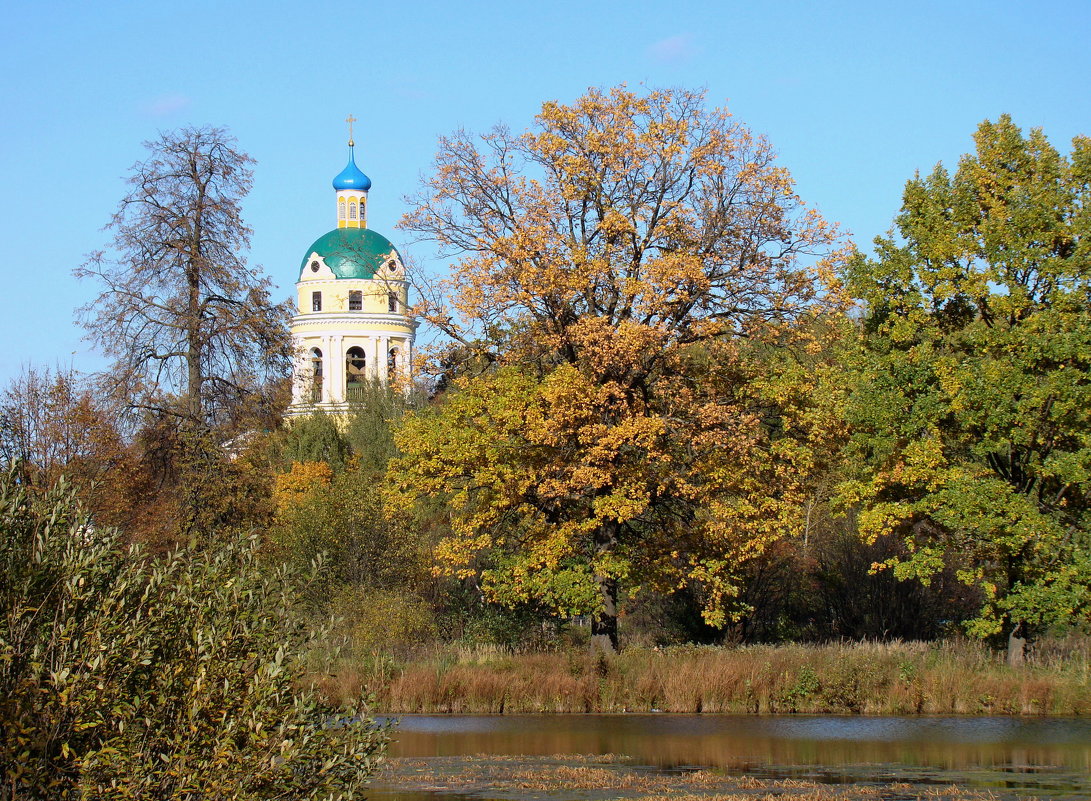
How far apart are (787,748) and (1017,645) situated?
9.95 meters

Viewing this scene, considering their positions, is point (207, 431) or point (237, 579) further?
point (207, 431)

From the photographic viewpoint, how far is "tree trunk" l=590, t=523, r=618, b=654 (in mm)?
31438

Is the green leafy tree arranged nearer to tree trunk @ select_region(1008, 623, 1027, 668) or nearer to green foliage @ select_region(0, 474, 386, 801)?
tree trunk @ select_region(1008, 623, 1027, 668)

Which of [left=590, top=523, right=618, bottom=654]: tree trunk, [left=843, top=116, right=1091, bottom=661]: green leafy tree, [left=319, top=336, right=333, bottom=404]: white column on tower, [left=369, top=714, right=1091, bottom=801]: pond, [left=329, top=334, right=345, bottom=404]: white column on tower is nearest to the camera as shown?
[left=369, top=714, right=1091, bottom=801]: pond

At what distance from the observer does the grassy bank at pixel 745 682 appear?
25.9m

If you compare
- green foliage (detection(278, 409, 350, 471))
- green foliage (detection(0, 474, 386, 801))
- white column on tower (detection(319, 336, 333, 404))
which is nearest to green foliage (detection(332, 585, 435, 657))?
green foliage (detection(0, 474, 386, 801))

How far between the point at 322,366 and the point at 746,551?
6649 centimetres

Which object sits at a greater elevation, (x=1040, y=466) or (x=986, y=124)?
(x=986, y=124)

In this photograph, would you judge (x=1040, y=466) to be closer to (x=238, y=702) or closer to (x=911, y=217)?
(x=911, y=217)

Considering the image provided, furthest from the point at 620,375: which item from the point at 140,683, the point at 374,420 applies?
the point at 374,420

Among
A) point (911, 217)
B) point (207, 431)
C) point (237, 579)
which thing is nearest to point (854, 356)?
point (911, 217)

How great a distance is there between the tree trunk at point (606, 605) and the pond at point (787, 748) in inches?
196

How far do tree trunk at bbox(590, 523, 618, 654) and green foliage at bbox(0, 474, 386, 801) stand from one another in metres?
22.1

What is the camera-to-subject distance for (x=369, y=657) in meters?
29.2
